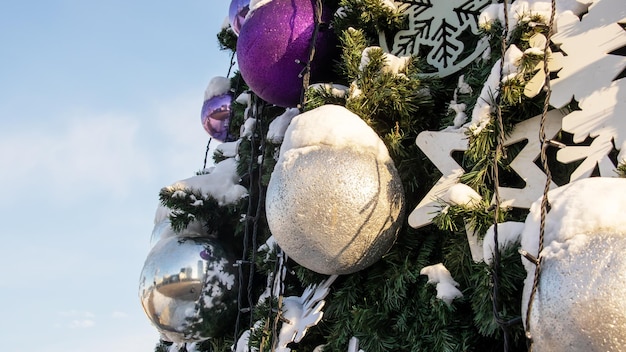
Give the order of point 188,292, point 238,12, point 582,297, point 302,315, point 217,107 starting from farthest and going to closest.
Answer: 1. point 217,107
2. point 238,12
3. point 188,292
4. point 302,315
5. point 582,297

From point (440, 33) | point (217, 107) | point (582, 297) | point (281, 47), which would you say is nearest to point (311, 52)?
point (281, 47)

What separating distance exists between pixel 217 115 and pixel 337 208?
1.25 metres

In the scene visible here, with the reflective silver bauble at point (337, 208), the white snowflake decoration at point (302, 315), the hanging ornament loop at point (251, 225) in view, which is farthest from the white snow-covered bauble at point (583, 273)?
the hanging ornament loop at point (251, 225)

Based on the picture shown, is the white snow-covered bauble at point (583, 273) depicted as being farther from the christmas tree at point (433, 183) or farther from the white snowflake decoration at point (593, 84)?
the white snowflake decoration at point (593, 84)

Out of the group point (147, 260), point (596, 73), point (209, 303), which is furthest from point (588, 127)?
point (147, 260)

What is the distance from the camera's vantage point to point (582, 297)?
0.90 m

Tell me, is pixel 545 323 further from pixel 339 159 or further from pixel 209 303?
pixel 209 303

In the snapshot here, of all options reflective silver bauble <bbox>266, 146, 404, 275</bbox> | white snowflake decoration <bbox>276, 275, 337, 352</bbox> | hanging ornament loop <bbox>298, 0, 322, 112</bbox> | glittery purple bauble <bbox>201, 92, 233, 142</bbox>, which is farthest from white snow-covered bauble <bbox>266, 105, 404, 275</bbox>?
glittery purple bauble <bbox>201, 92, 233, 142</bbox>

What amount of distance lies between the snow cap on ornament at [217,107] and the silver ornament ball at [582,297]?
165 cm

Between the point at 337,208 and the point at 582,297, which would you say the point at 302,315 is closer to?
the point at 337,208

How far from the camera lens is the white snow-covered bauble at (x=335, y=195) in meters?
1.30

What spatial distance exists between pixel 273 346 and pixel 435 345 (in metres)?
0.41

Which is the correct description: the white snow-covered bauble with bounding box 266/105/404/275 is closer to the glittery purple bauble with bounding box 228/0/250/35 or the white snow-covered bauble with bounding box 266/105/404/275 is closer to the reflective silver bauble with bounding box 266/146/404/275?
the reflective silver bauble with bounding box 266/146/404/275

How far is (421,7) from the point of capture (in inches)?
64.2
